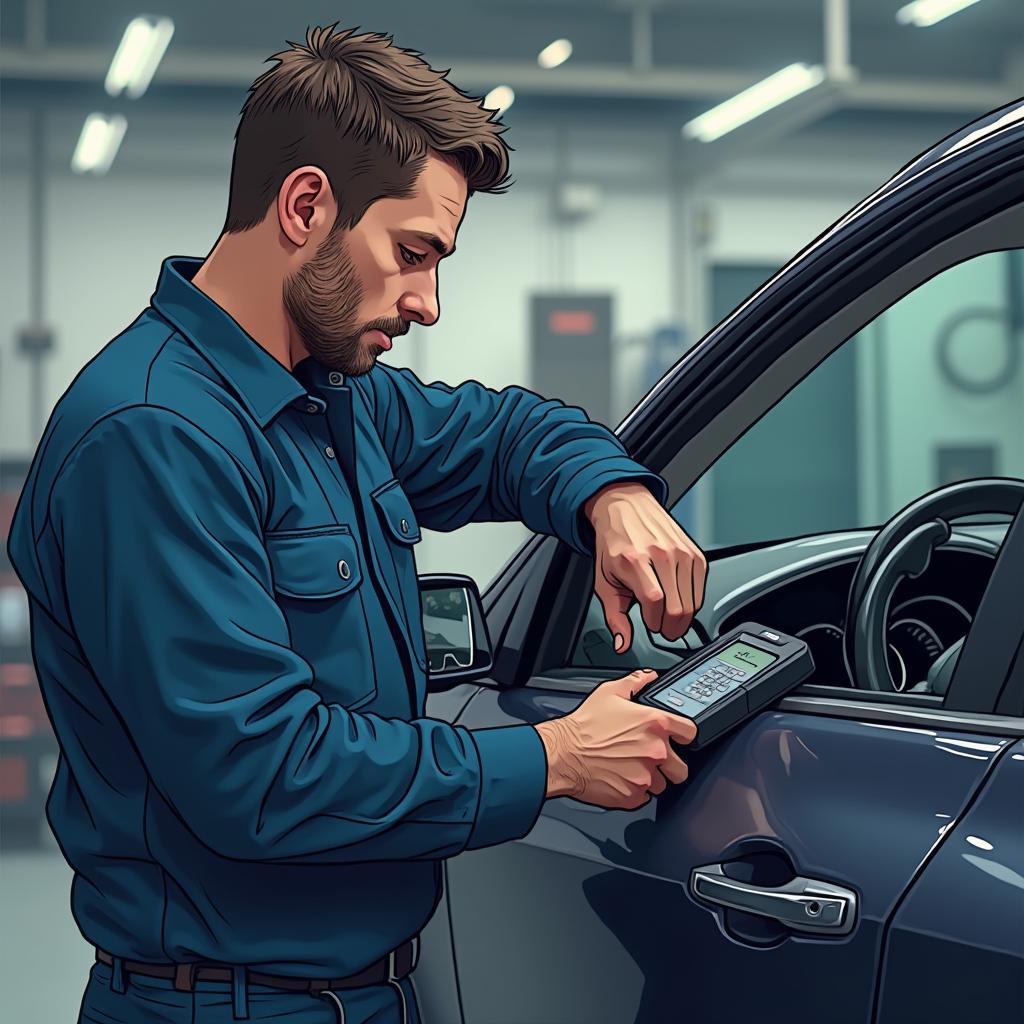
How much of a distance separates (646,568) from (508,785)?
0.21 m

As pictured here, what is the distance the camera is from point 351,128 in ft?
3.55

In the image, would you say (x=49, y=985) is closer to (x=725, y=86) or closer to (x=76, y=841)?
(x=76, y=841)

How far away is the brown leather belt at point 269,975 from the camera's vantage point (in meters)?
1.09

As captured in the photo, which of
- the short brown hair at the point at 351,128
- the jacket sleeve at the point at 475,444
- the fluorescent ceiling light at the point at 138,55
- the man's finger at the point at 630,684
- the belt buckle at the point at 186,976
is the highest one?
the fluorescent ceiling light at the point at 138,55

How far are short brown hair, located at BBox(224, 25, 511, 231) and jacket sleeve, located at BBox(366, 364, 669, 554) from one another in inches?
11.2

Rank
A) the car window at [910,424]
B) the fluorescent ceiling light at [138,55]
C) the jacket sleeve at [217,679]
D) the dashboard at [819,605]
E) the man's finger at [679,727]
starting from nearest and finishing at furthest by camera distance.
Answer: the jacket sleeve at [217,679]
the man's finger at [679,727]
the dashboard at [819,605]
the fluorescent ceiling light at [138,55]
the car window at [910,424]

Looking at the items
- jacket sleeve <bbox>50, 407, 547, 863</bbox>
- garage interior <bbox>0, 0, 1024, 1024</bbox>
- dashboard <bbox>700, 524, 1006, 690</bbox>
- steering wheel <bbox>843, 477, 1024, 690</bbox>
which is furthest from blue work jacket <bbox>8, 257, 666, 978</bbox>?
garage interior <bbox>0, 0, 1024, 1024</bbox>

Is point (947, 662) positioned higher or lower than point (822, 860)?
higher

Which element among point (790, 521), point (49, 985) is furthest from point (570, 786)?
point (790, 521)

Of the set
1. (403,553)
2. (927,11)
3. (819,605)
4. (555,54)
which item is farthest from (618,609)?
(927,11)

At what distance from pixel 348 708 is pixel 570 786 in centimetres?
19

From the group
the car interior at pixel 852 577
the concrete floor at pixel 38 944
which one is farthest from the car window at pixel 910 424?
the car interior at pixel 852 577

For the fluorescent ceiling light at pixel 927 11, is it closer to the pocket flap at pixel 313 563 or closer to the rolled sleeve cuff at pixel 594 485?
the rolled sleeve cuff at pixel 594 485

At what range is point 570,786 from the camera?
1.05m
